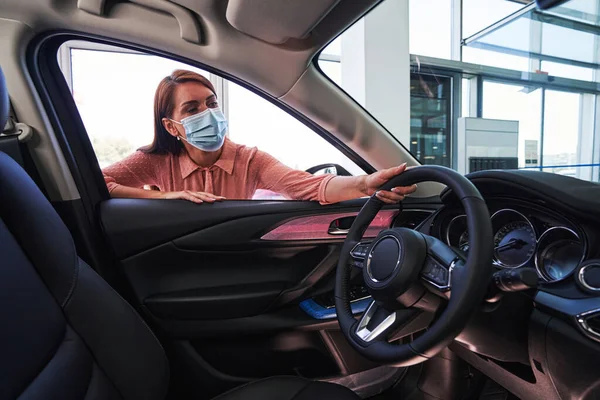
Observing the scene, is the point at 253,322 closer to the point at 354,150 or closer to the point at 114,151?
the point at 354,150

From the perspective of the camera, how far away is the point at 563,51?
11.3 ft

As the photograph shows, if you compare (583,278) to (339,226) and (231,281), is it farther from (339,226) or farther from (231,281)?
(231,281)

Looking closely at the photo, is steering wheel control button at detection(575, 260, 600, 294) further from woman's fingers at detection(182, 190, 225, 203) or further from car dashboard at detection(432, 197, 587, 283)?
woman's fingers at detection(182, 190, 225, 203)

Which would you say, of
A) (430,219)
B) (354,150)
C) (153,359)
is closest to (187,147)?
(354,150)

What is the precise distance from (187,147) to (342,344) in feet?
2.76

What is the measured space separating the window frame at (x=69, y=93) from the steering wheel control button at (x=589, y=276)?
89cm

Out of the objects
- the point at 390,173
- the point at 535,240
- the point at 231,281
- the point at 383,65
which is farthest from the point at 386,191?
the point at 383,65

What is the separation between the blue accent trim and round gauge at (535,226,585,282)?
467mm

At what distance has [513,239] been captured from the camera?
870mm

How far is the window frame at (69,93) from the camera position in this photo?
100cm

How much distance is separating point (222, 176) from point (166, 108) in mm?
296

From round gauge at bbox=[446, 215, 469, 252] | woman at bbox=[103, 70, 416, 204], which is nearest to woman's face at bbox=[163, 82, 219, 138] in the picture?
woman at bbox=[103, 70, 416, 204]

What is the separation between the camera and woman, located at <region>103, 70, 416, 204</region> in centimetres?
117

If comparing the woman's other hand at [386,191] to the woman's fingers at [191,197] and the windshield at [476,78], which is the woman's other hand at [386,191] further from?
the windshield at [476,78]
